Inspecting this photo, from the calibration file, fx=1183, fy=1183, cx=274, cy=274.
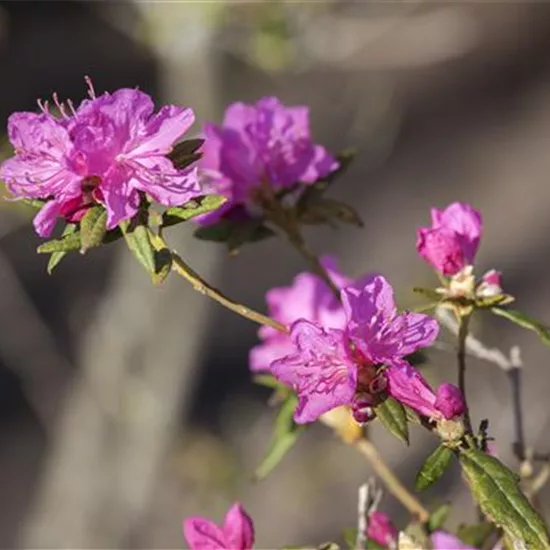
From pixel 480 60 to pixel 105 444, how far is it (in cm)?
472

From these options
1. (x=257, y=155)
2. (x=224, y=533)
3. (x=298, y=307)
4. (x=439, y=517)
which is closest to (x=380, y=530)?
(x=439, y=517)

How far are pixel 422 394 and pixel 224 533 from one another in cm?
29

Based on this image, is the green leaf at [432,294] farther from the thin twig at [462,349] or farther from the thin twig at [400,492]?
the thin twig at [400,492]

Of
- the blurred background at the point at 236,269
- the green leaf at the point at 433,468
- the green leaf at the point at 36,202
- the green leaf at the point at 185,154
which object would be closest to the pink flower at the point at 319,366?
the green leaf at the point at 433,468

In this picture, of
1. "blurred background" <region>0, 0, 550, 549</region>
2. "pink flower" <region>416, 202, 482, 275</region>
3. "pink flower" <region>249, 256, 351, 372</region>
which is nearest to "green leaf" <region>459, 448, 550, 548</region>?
"pink flower" <region>416, 202, 482, 275</region>

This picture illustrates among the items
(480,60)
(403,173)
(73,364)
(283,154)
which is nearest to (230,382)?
(73,364)

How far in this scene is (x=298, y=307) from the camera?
163 cm

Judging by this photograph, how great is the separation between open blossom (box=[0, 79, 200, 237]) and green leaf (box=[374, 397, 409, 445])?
28 cm

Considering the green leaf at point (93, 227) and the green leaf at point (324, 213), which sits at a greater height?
the green leaf at point (93, 227)

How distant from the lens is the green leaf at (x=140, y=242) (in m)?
1.16

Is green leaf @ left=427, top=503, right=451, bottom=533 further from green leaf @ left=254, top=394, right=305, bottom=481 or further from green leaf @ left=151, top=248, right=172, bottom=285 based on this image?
green leaf @ left=151, top=248, right=172, bottom=285

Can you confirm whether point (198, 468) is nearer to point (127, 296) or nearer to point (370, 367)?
point (127, 296)

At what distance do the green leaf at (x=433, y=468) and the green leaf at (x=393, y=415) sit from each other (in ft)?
0.13

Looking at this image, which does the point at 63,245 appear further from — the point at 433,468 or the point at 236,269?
the point at 236,269
